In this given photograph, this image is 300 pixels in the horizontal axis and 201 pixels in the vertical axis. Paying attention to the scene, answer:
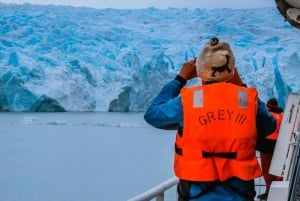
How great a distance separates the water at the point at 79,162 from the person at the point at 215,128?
38.1ft

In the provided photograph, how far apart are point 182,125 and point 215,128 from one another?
0.07 metres

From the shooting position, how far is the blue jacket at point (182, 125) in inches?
45.1

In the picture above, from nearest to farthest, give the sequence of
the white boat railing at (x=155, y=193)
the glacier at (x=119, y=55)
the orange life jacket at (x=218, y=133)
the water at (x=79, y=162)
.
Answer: the orange life jacket at (x=218, y=133) < the white boat railing at (x=155, y=193) < the water at (x=79, y=162) < the glacier at (x=119, y=55)

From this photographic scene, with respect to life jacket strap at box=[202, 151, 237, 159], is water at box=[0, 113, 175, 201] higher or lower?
lower

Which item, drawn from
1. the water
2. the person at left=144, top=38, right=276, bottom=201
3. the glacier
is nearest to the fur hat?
the person at left=144, top=38, right=276, bottom=201

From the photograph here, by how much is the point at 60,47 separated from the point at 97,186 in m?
12.2

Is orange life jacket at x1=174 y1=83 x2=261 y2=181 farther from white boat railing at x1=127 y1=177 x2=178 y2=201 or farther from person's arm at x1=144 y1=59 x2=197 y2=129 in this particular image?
white boat railing at x1=127 y1=177 x2=178 y2=201

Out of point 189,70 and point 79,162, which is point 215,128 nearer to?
point 189,70

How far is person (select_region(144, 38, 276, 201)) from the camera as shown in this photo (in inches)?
44.5

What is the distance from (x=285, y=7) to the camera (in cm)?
131

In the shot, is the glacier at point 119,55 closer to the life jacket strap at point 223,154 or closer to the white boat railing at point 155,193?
the white boat railing at point 155,193

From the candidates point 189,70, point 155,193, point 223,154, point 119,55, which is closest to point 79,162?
point 119,55

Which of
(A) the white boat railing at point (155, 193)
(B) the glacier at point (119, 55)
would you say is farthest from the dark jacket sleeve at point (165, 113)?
(B) the glacier at point (119, 55)

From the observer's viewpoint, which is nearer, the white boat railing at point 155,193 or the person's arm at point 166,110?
the person's arm at point 166,110
